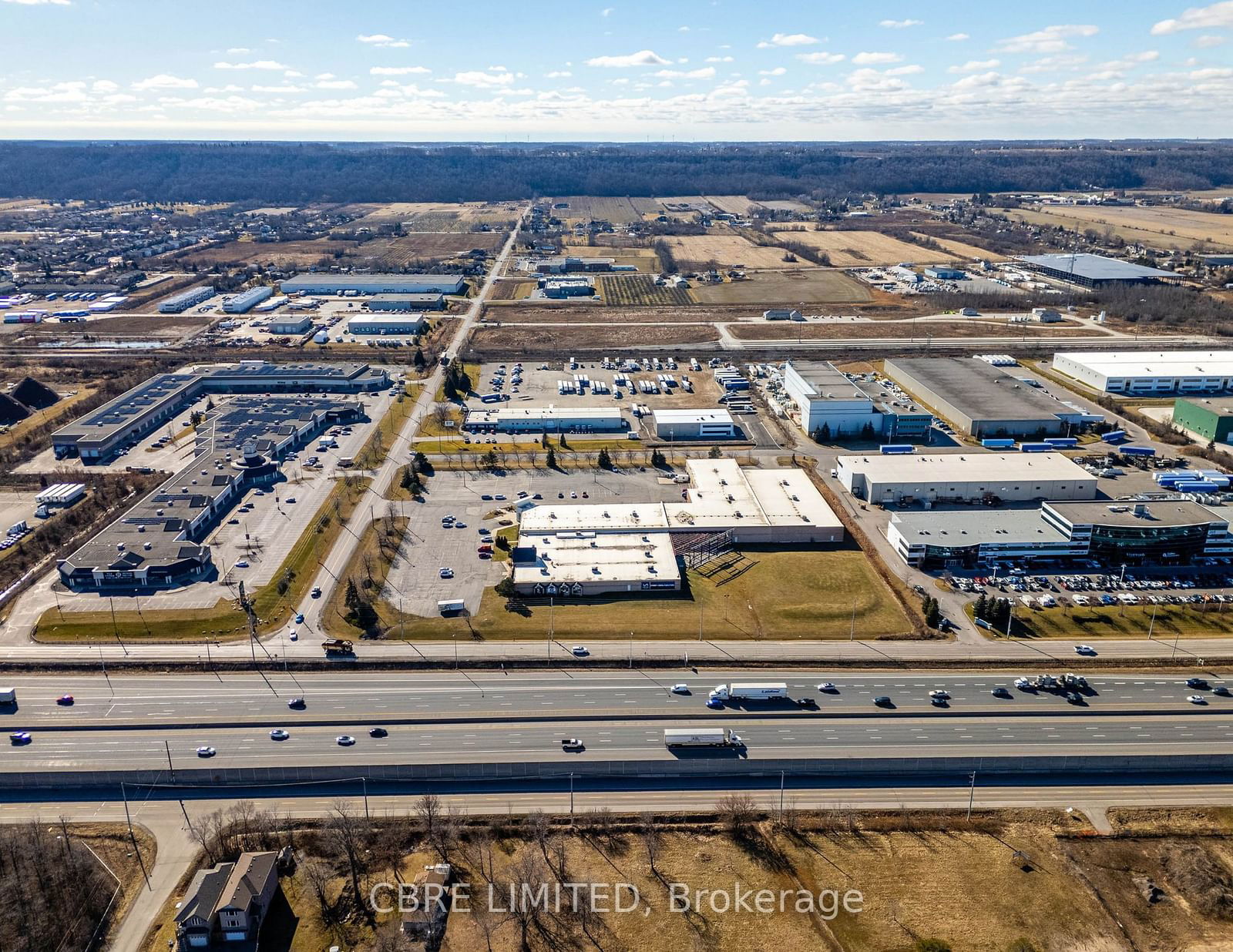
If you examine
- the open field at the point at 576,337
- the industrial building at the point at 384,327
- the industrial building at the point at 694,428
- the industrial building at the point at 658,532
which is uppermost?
the industrial building at the point at 384,327

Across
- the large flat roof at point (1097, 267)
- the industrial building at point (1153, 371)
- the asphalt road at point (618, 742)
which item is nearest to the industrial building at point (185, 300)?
the asphalt road at point (618, 742)

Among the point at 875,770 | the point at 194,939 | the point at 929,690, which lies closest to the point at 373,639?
the point at 194,939

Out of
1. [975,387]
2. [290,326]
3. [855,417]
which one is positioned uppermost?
[290,326]

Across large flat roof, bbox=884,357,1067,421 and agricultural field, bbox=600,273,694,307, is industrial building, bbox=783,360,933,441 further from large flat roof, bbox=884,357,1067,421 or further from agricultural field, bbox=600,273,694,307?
agricultural field, bbox=600,273,694,307

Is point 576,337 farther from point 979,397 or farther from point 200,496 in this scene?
point 200,496

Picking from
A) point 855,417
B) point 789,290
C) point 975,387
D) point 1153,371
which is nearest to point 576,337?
point 789,290

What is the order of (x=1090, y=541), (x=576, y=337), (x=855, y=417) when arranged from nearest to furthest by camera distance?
1. (x=1090, y=541)
2. (x=855, y=417)
3. (x=576, y=337)

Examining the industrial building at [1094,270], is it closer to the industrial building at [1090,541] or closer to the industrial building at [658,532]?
the industrial building at [1090,541]
